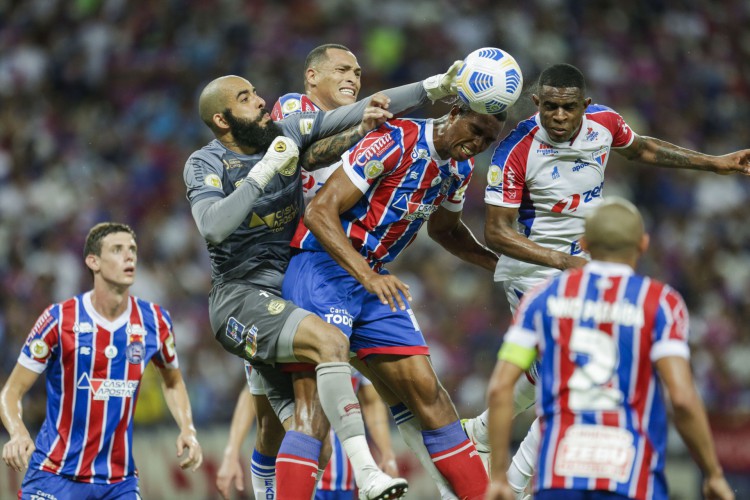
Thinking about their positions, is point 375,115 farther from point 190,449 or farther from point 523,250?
point 190,449

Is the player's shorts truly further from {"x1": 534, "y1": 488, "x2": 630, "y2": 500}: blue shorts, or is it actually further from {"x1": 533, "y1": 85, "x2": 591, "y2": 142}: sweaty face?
{"x1": 534, "y1": 488, "x2": 630, "y2": 500}: blue shorts

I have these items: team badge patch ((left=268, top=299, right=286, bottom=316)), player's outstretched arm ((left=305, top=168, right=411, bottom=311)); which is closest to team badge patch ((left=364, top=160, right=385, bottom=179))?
player's outstretched arm ((left=305, top=168, right=411, bottom=311))

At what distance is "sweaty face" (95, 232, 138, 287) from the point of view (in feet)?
23.7

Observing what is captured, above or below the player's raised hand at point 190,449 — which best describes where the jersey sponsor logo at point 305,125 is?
above

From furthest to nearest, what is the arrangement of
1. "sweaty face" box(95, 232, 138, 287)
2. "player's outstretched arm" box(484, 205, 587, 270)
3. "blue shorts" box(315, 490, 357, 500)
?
"blue shorts" box(315, 490, 357, 500)
"sweaty face" box(95, 232, 138, 287)
"player's outstretched arm" box(484, 205, 587, 270)

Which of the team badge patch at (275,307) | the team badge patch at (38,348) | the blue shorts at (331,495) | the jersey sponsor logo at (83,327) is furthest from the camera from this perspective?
the blue shorts at (331,495)

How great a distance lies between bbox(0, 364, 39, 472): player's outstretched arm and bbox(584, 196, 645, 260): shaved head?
3.81 metres

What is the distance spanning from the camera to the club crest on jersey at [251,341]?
236 inches

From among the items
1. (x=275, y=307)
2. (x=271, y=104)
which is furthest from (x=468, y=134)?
(x=271, y=104)

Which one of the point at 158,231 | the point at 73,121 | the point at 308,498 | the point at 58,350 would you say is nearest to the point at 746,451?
the point at 308,498

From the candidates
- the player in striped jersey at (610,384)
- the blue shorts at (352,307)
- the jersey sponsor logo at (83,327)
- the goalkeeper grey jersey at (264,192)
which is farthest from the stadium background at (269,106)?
the player in striped jersey at (610,384)

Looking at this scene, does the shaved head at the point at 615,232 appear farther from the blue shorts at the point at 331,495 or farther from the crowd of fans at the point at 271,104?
the crowd of fans at the point at 271,104

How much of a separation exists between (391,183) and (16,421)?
2.74 metres

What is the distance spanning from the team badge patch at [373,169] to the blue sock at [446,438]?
1.46 m
